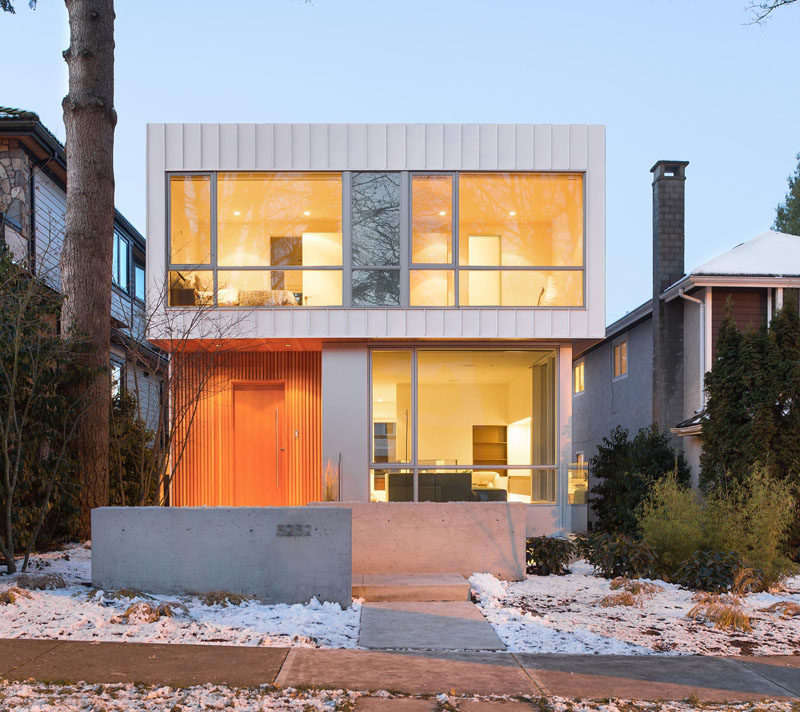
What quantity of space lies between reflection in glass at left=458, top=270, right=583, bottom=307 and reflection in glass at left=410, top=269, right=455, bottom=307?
0.18 metres

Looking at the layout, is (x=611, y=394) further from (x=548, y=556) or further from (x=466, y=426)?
(x=548, y=556)

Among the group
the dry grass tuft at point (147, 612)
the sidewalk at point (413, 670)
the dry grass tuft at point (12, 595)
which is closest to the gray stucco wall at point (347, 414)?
the dry grass tuft at point (147, 612)

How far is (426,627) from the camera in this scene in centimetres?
609

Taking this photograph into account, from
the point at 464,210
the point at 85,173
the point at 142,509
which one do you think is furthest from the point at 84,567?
the point at 464,210

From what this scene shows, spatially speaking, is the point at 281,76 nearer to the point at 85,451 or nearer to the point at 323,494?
the point at 323,494

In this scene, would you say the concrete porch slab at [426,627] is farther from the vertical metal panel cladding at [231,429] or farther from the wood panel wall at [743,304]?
the wood panel wall at [743,304]

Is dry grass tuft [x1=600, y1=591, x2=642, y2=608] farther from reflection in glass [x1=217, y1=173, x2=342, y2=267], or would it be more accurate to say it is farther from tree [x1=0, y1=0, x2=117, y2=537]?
reflection in glass [x1=217, y1=173, x2=342, y2=267]

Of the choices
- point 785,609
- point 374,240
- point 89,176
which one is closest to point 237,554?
point 785,609

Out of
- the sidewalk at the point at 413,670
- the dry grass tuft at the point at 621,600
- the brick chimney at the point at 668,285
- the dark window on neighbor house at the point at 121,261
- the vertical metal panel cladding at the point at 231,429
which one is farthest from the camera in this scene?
the dark window on neighbor house at the point at 121,261

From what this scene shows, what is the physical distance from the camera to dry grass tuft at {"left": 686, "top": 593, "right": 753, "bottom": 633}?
6.09 metres

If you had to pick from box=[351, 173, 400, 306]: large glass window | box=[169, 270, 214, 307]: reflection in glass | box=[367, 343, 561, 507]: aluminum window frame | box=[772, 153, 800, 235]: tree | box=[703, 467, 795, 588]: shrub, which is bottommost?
box=[703, 467, 795, 588]: shrub

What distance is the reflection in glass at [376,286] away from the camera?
1182 centimetres

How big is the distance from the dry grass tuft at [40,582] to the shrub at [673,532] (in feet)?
18.0

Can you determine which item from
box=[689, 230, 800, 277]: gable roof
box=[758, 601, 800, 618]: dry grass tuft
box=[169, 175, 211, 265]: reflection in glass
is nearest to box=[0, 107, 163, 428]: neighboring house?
box=[169, 175, 211, 265]: reflection in glass
